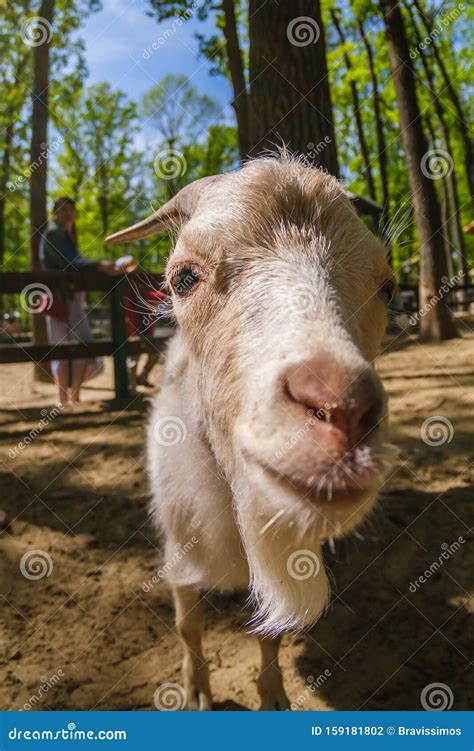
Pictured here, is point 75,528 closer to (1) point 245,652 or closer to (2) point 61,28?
(1) point 245,652

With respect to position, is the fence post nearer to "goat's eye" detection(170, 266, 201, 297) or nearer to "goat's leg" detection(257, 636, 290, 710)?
"goat's leg" detection(257, 636, 290, 710)

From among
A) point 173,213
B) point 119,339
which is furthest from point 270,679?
point 119,339

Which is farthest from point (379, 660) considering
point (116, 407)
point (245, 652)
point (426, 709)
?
point (116, 407)

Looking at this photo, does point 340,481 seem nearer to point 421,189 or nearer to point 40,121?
point 421,189

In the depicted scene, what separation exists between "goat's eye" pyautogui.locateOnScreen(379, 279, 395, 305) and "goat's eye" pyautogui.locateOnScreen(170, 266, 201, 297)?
33.4 inches

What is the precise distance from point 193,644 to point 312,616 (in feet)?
3.74

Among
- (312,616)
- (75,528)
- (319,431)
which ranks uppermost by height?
(319,431)

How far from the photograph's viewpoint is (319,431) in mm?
1541

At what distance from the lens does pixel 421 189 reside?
9078 millimetres

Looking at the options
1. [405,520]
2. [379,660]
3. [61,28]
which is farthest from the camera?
[61,28]

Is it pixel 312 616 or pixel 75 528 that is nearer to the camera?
pixel 312 616

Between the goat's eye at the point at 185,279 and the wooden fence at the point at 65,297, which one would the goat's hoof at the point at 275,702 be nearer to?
the goat's eye at the point at 185,279

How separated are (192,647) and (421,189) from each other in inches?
326

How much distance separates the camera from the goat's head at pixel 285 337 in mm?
1565
